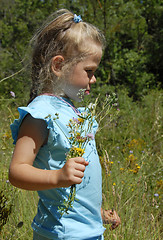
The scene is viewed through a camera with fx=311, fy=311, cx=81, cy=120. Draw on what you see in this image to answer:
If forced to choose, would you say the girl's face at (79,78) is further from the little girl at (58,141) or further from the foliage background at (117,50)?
the foliage background at (117,50)

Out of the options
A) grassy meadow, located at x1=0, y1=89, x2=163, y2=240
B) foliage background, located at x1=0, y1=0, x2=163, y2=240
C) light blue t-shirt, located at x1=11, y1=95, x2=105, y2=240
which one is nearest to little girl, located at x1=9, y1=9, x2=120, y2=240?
light blue t-shirt, located at x1=11, y1=95, x2=105, y2=240

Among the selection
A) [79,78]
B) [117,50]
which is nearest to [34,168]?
[79,78]

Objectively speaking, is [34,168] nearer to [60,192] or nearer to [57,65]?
[60,192]

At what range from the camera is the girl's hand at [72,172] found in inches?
36.1

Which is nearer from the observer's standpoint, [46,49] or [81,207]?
[81,207]

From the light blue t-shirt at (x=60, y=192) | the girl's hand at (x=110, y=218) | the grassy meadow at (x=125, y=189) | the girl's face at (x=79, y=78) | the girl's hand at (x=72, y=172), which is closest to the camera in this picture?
the girl's hand at (x=72, y=172)

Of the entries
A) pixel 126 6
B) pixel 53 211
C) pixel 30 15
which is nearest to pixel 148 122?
pixel 126 6

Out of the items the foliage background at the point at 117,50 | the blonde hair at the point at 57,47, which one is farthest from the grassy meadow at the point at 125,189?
the blonde hair at the point at 57,47

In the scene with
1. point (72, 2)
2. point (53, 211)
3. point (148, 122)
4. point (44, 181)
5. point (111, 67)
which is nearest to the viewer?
point (44, 181)

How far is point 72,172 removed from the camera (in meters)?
0.91

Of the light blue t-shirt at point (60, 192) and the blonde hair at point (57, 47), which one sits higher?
the blonde hair at point (57, 47)

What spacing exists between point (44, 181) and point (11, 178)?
13cm

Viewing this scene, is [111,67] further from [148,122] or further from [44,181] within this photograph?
[44,181]

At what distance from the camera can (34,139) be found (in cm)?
105
